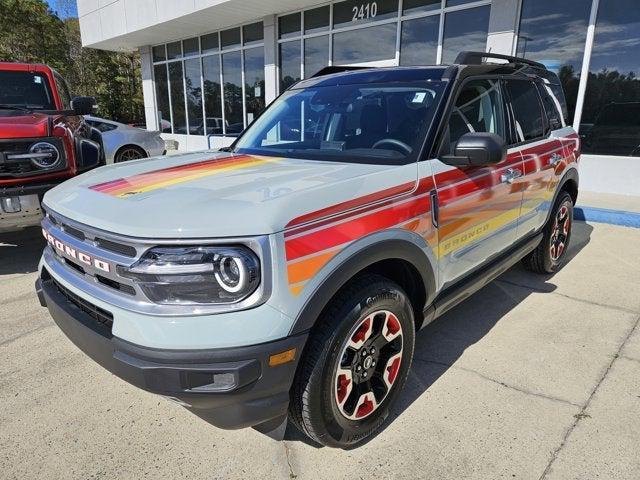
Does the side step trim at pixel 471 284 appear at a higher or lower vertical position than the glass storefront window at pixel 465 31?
lower

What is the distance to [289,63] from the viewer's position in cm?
1276

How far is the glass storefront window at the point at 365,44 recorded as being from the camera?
1034 cm

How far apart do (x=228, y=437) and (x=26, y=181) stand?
3.42m

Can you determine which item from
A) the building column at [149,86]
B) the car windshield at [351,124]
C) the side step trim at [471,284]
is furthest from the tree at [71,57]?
the side step trim at [471,284]

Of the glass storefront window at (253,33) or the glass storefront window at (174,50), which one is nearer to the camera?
the glass storefront window at (253,33)

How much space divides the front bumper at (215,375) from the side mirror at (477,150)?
134cm

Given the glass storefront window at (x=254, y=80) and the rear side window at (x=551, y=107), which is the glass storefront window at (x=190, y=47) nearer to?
the glass storefront window at (x=254, y=80)

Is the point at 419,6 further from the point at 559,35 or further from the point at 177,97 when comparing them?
the point at 177,97

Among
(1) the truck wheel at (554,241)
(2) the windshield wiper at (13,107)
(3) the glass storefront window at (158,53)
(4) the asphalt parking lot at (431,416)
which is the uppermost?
(3) the glass storefront window at (158,53)

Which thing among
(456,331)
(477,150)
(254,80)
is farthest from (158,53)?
(477,150)

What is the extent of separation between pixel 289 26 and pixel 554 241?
1052 cm

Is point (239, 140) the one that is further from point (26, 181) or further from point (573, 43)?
point (573, 43)

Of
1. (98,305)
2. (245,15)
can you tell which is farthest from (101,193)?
(245,15)

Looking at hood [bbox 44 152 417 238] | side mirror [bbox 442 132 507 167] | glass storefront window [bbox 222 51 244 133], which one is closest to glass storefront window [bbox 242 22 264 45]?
glass storefront window [bbox 222 51 244 133]
